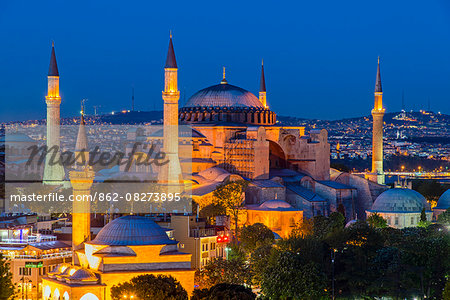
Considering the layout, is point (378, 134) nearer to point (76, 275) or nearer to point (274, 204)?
point (274, 204)

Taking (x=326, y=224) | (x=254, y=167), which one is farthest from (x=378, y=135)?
(x=326, y=224)

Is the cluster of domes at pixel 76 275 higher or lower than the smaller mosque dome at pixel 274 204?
lower

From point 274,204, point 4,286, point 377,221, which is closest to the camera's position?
point 4,286

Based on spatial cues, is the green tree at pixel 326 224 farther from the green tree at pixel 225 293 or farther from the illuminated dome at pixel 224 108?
the illuminated dome at pixel 224 108

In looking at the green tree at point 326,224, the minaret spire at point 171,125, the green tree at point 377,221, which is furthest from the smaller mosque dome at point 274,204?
the minaret spire at point 171,125

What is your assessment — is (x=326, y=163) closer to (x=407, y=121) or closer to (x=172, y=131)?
(x=172, y=131)

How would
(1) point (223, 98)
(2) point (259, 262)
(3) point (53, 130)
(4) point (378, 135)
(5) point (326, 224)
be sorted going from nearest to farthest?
(2) point (259, 262) < (5) point (326, 224) < (3) point (53, 130) < (1) point (223, 98) < (4) point (378, 135)
